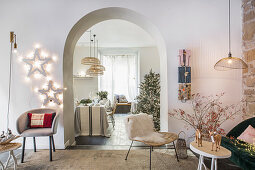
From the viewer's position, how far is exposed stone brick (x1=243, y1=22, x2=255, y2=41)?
2814 mm

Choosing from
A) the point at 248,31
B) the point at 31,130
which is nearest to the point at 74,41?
the point at 31,130

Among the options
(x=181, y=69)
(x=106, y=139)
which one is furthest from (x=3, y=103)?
(x=181, y=69)

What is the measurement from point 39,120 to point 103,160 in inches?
57.7

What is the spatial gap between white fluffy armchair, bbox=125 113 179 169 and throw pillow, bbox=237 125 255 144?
109 centimetres

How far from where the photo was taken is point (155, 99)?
4812mm

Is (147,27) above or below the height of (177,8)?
below

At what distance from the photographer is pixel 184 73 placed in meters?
2.96

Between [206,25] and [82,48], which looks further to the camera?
[82,48]

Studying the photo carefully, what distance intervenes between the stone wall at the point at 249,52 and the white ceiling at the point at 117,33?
2.89m

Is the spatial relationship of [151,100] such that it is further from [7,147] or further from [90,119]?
[7,147]

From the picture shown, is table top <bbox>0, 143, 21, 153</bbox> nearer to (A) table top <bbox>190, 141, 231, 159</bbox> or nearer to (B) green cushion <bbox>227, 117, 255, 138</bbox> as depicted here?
(A) table top <bbox>190, 141, 231, 159</bbox>

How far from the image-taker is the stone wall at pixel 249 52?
281cm

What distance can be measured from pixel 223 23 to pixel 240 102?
165 centimetres

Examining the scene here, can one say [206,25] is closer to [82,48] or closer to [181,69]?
[181,69]
